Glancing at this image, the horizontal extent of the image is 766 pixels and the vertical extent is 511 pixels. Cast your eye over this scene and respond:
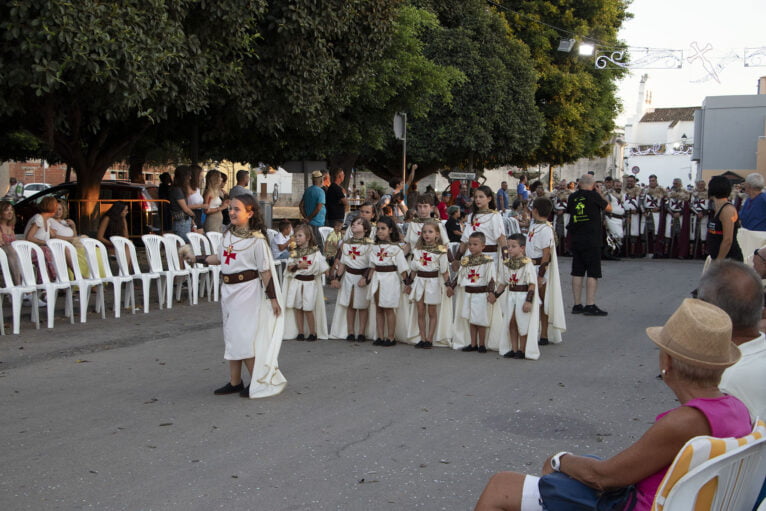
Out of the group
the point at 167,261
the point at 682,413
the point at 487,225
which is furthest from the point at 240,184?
the point at 682,413

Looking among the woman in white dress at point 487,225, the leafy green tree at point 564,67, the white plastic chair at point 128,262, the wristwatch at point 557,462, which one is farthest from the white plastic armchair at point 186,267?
the leafy green tree at point 564,67

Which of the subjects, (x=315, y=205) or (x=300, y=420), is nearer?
(x=300, y=420)

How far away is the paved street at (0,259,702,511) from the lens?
16.6 feet

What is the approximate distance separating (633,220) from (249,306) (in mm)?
15920

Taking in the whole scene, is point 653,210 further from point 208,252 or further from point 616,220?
point 208,252

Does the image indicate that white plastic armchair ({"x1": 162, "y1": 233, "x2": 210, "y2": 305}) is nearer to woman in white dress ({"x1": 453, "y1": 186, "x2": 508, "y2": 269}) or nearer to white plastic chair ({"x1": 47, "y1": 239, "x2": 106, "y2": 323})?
white plastic chair ({"x1": 47, "y1": 239, "x2": 106, "y2": 323})

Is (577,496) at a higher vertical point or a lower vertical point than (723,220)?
lower

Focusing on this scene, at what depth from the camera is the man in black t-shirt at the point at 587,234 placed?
1188 centimetres

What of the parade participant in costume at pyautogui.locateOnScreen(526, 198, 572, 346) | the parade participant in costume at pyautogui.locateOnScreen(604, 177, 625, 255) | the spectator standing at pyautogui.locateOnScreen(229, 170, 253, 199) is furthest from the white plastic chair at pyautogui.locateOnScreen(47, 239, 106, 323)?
the parade participant in costume at pyautogui.locateOnScreen(604, 177, 625, 255)

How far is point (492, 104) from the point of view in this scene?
32.2 meters

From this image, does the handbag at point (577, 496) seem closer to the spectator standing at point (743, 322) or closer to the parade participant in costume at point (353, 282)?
the spectator standing at point (743, 322)

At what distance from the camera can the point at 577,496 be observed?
130 inches

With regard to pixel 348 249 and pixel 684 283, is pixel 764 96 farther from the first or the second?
pixel 348 249

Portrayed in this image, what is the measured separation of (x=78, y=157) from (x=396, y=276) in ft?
33.7
